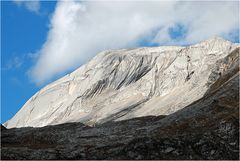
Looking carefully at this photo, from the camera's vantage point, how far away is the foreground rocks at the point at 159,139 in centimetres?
3456

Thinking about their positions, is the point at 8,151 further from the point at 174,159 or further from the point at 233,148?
the point at 233,148

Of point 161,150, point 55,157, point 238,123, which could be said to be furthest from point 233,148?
point 55,157

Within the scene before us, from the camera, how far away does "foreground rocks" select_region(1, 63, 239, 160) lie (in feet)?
113

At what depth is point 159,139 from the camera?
3547 cm

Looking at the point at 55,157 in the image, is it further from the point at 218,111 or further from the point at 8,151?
the point at 218,111

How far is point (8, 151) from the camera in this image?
35.1m

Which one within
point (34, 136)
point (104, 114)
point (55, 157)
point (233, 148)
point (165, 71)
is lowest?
point (233, 148)

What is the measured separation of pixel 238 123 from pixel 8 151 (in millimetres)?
16445

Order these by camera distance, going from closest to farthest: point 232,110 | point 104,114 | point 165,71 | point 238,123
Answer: point 238,123, point 232,110, point 104,114, point 165,71

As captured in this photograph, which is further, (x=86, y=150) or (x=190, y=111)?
(x=190, y=111)

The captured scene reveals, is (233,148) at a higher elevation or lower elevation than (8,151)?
lower

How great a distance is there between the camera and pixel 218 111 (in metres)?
40.2

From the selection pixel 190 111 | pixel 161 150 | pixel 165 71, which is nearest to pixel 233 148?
pixel 161 150

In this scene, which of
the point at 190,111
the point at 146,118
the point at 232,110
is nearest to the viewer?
the point at 232,110
